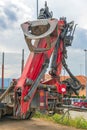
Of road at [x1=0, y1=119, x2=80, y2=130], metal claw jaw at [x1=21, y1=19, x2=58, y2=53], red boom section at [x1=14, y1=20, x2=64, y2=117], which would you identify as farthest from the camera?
road at [x1=0, y1=119, x2=80, y2=130]

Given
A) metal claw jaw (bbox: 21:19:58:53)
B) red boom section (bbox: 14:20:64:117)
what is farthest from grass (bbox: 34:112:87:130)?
metal claw jaw (bbox: 21:19:58:53)

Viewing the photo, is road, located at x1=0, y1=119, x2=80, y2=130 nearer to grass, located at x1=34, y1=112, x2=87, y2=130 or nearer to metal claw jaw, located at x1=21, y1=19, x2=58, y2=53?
grass, located at x1=34, y1=112, x2=87, y2=130

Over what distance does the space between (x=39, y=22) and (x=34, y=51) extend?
118 cm

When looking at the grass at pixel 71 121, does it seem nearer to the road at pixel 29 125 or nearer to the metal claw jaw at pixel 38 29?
the road at pixel 29 125

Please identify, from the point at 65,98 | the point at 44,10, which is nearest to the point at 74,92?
the point at 65,98

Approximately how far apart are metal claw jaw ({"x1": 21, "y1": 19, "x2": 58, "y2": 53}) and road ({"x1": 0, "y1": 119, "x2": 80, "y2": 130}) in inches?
146

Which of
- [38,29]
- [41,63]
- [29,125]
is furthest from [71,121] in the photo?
[38,29]

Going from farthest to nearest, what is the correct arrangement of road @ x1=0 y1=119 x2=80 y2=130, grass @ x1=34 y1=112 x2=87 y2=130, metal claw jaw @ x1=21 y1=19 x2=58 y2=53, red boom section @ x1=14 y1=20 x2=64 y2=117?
grass @ x1=34 y1=112 x2=87 y2=130 → road @ x1=0 y1=119 x2=80 y2=130 → red boom section @ x1=14 y1=20 x2=64 y2=117 → metal claw jaw @ x1=21 y1=19 x2=58 y2=53

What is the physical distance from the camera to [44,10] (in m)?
15.4

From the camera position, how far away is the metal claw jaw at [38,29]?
12.6m

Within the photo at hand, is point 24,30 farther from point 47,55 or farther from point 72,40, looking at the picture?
point 72,40

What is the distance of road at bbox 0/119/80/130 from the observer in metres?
15.0

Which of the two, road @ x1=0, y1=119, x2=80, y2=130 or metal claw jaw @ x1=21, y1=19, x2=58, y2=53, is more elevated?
metal claw jaw @ x1=21, y1=19, x2=58, y2=53

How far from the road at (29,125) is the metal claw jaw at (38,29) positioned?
12.2ft
